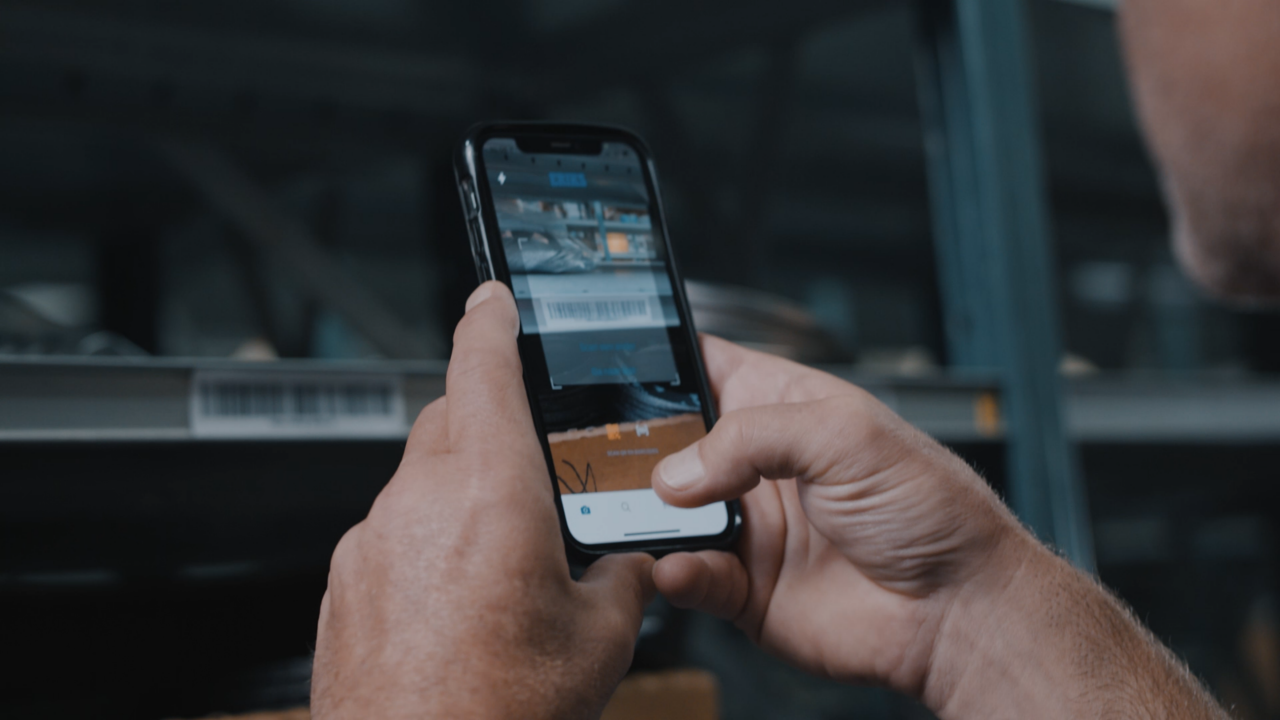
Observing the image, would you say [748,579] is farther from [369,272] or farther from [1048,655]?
[369,272]

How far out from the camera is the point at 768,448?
0.46 m

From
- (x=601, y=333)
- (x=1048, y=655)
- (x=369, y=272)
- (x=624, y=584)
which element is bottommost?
(x=1048, y=655)

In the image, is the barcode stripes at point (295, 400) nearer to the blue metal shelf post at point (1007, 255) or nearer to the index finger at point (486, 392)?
the index finger at point (486, 392)

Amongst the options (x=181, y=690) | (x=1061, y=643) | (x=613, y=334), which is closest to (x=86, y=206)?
(x=181, y=690)

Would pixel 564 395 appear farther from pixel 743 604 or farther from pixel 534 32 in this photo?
pixel 534 32

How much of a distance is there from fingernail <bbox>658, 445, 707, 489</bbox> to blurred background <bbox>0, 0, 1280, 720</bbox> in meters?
0.18

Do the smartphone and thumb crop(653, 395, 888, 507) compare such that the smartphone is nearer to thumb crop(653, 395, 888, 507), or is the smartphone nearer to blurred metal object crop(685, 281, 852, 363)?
thumb crop(653, 395, 888, 507)

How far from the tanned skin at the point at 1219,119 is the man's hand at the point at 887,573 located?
0.31 meters

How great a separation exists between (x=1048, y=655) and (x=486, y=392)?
353mm

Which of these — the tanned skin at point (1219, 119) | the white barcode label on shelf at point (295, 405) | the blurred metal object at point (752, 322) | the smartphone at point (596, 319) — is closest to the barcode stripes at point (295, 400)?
the white barcode label on shelf at point (295, 405)

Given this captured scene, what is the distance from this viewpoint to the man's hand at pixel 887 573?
1.55ft

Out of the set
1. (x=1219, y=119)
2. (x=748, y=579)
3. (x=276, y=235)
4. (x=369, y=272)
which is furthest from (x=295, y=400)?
(x=369, y=272)

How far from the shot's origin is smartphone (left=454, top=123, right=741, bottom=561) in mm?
499

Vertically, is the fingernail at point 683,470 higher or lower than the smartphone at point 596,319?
lower
